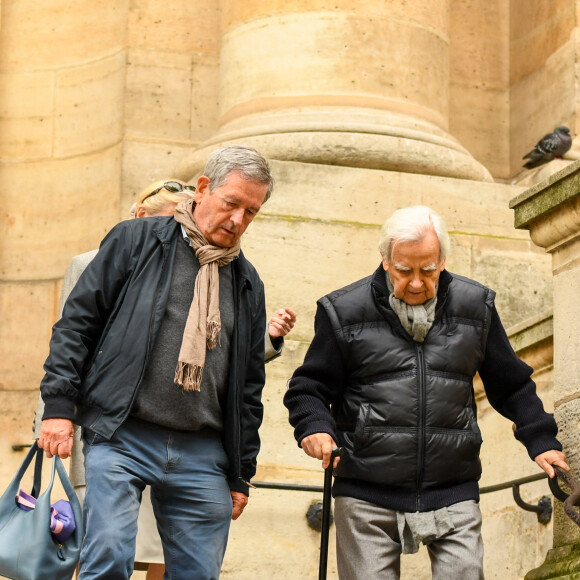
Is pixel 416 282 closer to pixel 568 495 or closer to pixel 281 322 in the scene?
pixel 281 322

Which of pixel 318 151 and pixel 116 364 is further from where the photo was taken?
pixel 318 151

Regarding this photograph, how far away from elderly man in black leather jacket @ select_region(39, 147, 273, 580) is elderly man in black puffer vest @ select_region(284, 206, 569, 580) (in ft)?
0.90

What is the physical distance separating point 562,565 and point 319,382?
1.04 m

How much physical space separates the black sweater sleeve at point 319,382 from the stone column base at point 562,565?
930 mm

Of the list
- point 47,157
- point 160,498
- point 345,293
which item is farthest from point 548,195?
point 47,157

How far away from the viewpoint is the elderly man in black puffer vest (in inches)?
173

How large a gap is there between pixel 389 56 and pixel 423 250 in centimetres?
374

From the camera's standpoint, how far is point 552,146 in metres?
8.46

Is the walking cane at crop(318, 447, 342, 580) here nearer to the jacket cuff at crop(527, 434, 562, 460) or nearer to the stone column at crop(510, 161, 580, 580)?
the jacket cuff at crop(527, 434, 562, 460)

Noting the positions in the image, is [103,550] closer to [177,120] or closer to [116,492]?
[116,492]

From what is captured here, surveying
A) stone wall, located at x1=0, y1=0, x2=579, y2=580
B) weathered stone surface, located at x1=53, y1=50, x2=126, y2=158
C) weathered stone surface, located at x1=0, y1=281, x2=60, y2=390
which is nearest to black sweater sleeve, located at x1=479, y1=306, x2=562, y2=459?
stone wall, located at x1=0, y1=0, x2=579, y2=580

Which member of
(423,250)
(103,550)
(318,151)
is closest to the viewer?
(103,550)

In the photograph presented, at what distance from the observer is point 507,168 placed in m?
9.50

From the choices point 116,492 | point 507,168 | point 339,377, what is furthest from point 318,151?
point 116,492
